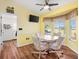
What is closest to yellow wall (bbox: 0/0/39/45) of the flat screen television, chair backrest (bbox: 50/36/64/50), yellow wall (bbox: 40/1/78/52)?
the flat screen television

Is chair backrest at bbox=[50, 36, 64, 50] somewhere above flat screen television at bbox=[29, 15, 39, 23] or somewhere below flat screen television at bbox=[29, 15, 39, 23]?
below

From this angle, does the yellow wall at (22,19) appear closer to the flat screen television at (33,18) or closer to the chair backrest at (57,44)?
the flat screen television at (33,18)

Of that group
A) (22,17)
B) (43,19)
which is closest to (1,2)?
(22,17)

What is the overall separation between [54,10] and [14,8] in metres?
2.62

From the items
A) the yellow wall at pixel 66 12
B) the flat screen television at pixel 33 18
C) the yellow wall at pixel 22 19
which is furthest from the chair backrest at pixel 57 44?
the flat screen television at pixel 33 18

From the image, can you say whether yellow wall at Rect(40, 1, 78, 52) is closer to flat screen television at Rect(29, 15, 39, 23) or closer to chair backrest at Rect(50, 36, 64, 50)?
flat screen television at Rect(29, 15, 39, 23)

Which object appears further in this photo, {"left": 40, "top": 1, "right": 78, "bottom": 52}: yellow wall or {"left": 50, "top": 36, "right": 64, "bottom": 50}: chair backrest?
{"left": 40, "top": 1, "right": 78, "bottom": 52}: yellow wall

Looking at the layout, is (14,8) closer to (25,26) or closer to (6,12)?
(6,12)

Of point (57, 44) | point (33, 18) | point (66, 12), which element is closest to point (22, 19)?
point (33, 18)

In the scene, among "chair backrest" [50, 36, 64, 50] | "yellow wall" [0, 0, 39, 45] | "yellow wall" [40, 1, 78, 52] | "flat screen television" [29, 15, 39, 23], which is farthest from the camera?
"flat screen television" [29, 15, 39, 23]

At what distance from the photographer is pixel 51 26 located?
379 inches

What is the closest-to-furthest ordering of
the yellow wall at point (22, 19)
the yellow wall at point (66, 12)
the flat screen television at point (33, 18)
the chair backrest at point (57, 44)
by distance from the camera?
the chair backrest at point (57, 44) → the yellow wall at point (66, 12) → the yellow wall at point (22, 19) → the flat screen television at point (33, 18)

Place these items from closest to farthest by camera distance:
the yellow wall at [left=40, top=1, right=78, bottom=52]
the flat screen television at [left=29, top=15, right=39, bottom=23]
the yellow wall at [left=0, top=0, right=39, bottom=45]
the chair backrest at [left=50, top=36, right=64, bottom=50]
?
the chair backrest at [left=50, top=36, right=64, bottom=50], the yellow wall at [left=40, top=1, right=78, bottom=52], the yellow wall at [left=0, top=0, right=39, bottom=45], the flat screen television at [left=29, top=15, right=39, bottom=23]

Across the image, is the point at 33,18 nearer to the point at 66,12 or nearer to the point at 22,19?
the point at 22,19
